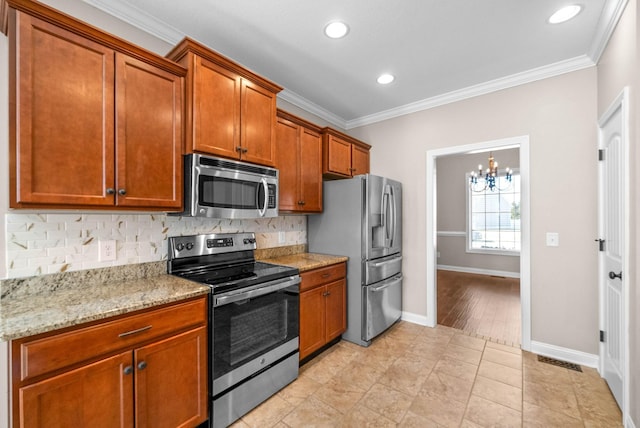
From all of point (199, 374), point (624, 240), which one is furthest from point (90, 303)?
point (624, 240)

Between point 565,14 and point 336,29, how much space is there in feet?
5.39

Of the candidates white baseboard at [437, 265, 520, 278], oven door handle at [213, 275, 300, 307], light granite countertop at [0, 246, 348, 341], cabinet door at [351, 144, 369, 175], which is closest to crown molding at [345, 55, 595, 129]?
cabinet door at [351, 144, 369, 175]

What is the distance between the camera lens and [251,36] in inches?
90.4

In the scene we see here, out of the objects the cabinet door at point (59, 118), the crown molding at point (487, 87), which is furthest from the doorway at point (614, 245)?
the cabinet door at point (59, 118)

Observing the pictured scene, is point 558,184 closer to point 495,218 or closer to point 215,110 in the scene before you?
point 215,110

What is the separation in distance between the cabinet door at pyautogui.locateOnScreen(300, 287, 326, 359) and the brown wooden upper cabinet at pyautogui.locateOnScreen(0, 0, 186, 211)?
4.46 ft

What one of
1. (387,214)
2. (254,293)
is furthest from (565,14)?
(254,293)

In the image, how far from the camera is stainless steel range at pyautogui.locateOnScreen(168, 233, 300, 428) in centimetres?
180

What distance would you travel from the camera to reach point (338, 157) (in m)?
3.49

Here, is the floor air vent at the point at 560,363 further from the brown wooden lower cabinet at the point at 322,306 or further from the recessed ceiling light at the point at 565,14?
the recessed ceiling light at the point at 565,14

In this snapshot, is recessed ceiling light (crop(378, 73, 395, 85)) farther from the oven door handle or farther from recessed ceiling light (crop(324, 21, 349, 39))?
the oven door handle

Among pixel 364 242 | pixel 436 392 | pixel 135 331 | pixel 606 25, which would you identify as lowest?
pixel 436 392

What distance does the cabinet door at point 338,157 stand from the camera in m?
3.34

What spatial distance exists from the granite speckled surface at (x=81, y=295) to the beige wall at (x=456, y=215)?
6485 mm
